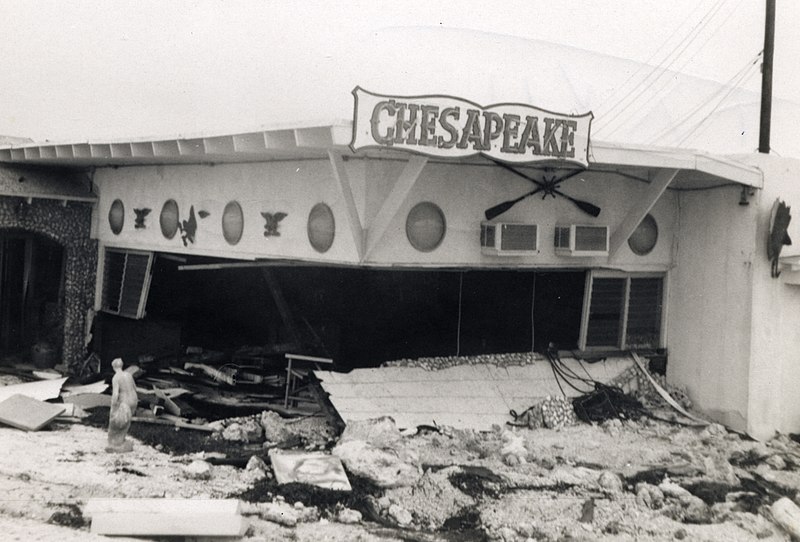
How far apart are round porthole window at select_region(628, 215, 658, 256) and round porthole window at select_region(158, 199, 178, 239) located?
8.05 meters

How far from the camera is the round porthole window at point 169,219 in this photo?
1406cm

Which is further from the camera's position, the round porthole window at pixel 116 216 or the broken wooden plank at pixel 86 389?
the round porthole window at pixel 116 216

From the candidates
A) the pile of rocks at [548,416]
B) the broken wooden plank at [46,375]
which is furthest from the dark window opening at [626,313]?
the broken wooden plank at [46,375]

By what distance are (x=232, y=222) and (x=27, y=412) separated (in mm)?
4168

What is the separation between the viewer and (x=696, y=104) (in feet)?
160

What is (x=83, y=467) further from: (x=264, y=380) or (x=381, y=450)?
(x=264, y=380)

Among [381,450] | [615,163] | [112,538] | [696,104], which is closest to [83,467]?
[112,538]

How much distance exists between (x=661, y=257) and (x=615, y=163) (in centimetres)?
296

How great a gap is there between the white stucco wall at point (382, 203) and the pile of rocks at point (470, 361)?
168 cm

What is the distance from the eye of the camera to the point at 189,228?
1362cm

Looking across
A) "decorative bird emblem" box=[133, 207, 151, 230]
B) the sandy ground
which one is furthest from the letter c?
"decorative bird emblem" box=[133, 207, 151, 230]

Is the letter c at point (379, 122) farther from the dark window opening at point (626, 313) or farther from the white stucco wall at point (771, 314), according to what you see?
the white stucco wall at point (771, 314)

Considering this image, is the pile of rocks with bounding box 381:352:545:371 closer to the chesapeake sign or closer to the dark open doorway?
the dark open doorway

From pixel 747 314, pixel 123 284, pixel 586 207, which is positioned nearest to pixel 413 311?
pixel 586 207
